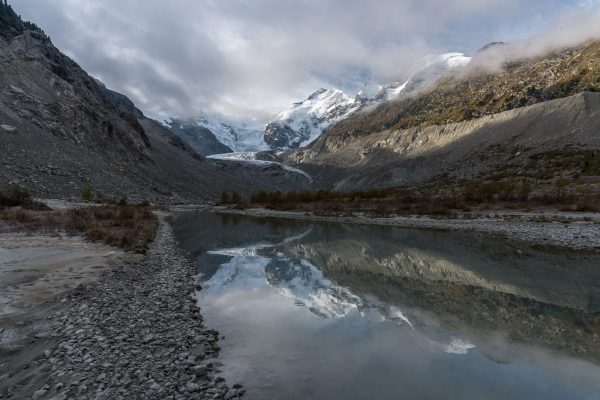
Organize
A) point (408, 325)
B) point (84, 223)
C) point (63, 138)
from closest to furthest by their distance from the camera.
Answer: point (408, 325) < point (84, 223) < point (63, 138)

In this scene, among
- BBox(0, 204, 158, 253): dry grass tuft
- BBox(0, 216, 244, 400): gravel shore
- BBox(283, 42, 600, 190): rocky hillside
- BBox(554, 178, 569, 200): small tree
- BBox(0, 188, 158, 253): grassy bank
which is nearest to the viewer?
BBox(0, 216, 244, 400): gravel shore

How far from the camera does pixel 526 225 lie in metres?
41.6

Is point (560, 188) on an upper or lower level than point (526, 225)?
upper

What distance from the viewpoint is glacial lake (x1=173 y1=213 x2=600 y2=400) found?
9.00 meters

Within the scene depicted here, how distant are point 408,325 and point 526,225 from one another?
34544 millimetres

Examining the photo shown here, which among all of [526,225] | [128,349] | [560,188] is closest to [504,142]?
[560,188]

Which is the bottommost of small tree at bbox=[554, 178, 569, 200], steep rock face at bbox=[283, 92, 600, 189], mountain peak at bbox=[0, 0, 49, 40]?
small tree at bbox=[554, 178, 569, 200]

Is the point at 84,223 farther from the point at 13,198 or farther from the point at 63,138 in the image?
the point at 63,138

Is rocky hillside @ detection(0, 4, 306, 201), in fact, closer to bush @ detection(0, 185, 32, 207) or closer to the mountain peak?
the mountain peak

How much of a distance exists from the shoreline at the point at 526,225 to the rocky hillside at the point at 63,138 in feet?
165

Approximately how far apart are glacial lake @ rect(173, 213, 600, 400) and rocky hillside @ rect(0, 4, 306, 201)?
179ft

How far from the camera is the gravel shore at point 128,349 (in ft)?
25.7

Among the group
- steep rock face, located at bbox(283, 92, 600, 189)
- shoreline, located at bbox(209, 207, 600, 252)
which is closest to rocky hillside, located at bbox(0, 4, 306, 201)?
shoreline, located at bbox(209, 207, 600, 252)

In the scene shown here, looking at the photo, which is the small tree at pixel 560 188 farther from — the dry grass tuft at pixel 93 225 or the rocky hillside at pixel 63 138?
the rocky hillside at pixel 63 138
